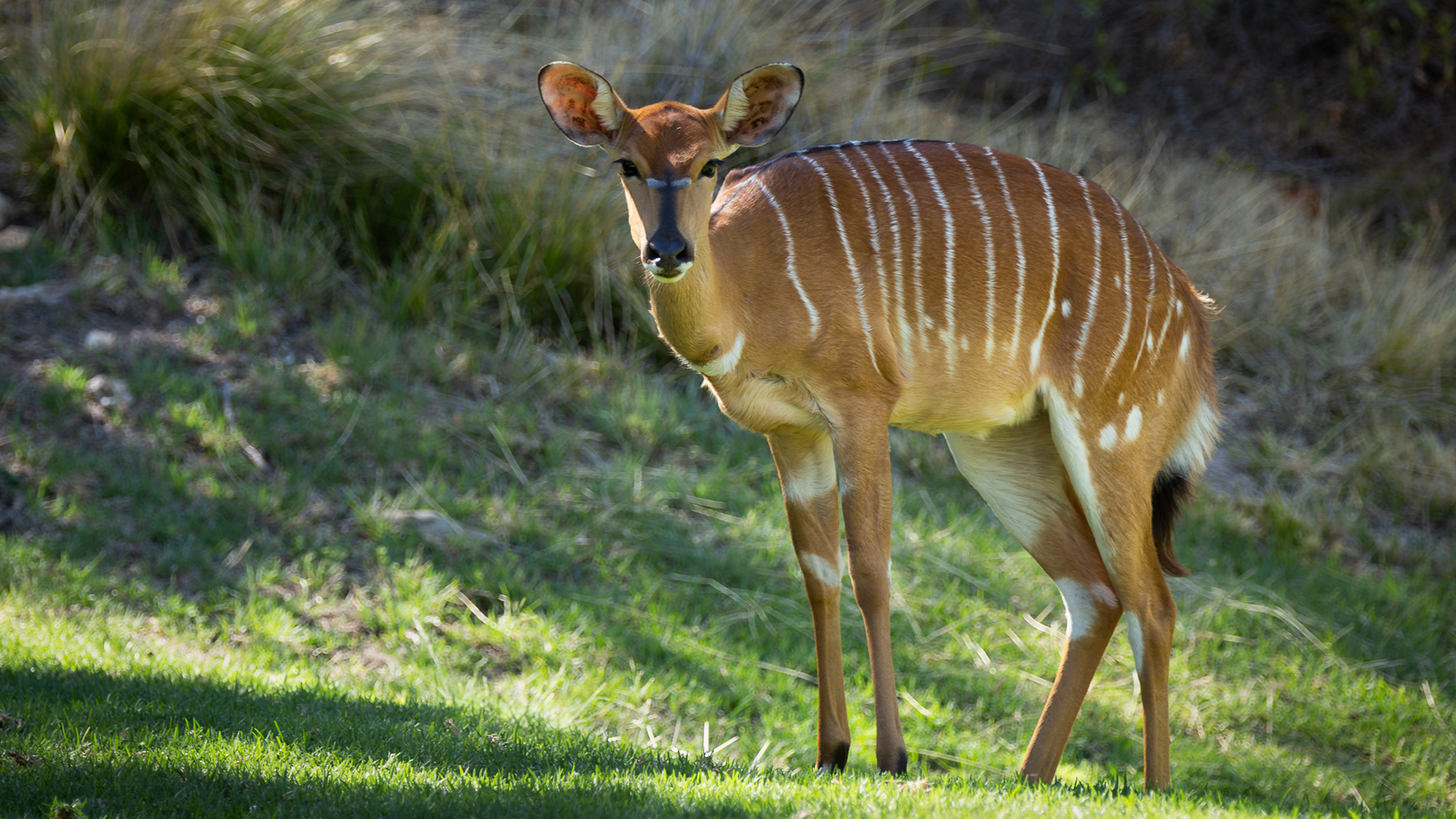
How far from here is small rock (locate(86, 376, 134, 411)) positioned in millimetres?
5965

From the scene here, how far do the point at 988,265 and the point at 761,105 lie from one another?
857mm

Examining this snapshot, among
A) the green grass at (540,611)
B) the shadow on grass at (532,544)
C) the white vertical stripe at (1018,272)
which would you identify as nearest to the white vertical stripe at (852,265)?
the white vertical stripe at (1018,272)

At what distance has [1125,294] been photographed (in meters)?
3.99

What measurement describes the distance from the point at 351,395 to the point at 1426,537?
5620 millimetres

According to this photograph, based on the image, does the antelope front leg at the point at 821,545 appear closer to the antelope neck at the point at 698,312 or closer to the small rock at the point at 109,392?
the antelope neck at the point at 698,312

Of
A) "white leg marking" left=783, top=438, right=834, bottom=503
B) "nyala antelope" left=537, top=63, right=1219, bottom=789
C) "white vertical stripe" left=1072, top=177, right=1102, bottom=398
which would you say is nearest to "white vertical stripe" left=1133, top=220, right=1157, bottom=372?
"nyala antelope" left=537, top=63, right=1219, bottom=789

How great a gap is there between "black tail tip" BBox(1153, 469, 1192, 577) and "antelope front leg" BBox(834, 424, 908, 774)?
1.15 m

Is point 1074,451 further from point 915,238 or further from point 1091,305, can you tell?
point 915,238

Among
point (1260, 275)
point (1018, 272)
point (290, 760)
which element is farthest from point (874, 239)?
point (1260, 275)

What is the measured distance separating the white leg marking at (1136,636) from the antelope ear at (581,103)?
216cm

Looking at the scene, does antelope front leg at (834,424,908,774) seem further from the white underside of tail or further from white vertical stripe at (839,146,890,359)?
the white underside of tail

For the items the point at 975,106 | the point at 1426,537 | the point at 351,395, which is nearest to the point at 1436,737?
the point at 1426,537

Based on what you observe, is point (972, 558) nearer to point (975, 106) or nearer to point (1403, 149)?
point (975, 106)

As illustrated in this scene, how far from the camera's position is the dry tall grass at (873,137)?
6.93m
